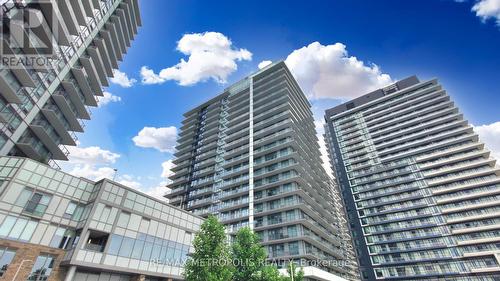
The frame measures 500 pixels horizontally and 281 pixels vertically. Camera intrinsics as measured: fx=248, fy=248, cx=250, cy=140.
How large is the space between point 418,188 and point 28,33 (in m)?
93.6

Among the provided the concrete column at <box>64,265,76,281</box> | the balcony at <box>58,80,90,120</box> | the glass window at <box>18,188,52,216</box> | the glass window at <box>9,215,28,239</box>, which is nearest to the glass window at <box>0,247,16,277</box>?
the glass window at <box>9,215,28,239</box>

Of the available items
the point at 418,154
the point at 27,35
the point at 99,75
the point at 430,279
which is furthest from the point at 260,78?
the point at 430,279

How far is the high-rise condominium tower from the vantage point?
5103 cm

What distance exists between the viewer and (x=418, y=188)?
75938 mm

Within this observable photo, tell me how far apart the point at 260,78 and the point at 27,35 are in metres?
62.9

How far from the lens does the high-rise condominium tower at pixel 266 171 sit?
2009 inches

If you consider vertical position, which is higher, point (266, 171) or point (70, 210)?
point (266, 171)

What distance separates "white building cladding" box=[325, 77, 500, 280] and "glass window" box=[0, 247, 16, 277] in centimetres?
8127

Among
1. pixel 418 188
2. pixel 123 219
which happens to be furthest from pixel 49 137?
pixel 418 188

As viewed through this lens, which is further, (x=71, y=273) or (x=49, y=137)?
(x=49, y=137)

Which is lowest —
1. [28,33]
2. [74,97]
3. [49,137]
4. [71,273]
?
[71,273]

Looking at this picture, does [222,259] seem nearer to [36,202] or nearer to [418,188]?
[36,202]

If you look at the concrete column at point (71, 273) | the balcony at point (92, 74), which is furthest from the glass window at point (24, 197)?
the balcony at point (92, 74)

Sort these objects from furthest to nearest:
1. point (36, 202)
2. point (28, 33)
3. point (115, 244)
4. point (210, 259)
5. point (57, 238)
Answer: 1. point (115, 244)
2. point (28, 33)
3. point (57, 238)
4. point (36, 202)
5. point (210, 259)
